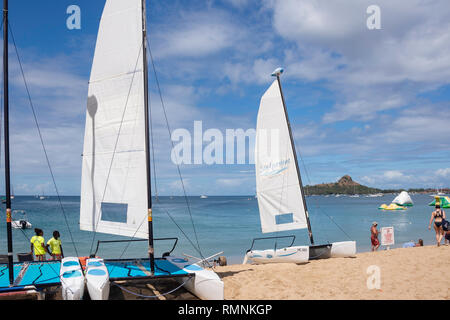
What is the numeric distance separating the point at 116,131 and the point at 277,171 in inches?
275

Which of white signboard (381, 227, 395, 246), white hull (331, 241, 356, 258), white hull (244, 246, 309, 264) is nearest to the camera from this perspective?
white hull (244, 246, 309, 264)

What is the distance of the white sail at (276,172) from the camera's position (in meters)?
13.3

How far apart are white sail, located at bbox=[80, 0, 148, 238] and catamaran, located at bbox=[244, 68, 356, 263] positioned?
576 cm

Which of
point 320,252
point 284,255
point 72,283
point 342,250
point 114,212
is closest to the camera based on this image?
point 72,283

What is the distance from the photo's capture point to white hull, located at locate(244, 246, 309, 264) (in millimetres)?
11750

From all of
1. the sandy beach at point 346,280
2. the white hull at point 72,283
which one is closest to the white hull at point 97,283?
the white hull at point 72,283

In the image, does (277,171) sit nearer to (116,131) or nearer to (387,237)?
(387,237)

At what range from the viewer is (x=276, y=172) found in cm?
1362

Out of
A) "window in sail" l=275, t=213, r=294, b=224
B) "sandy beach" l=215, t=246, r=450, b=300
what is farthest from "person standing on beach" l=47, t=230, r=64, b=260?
"window in sail" l=275, t=213, r=294, b=224

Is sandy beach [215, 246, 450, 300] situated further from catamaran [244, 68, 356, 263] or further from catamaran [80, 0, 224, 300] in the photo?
catamaran [244, 68, 356, 263]

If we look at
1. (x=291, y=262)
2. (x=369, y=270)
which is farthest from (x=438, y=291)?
(x=291, y=262)

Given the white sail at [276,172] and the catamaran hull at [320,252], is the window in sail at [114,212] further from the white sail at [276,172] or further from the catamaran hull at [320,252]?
the catamaran hull at [320,252]

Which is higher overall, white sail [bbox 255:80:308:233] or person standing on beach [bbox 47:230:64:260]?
white sail [bbox 255:80:308:233]

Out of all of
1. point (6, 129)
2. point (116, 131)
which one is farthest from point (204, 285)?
point (6, 129)
